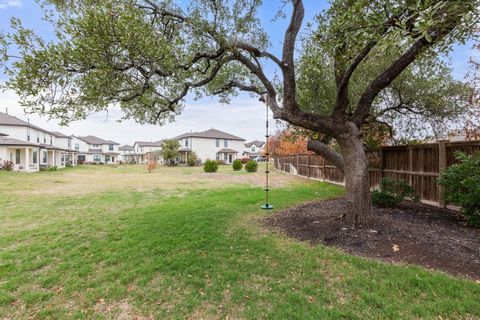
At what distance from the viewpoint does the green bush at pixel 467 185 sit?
4.79m

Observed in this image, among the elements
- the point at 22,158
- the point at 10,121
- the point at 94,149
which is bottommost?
the point at 22,158

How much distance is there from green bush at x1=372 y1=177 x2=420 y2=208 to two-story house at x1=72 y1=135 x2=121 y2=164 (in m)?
63.8

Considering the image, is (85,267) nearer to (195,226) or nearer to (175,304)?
(175,304)

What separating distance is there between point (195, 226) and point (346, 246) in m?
3.23

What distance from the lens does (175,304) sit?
2.91 m

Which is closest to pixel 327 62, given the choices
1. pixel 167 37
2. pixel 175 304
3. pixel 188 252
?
pixel 167 37

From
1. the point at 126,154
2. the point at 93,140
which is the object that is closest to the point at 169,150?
the point at 93,140

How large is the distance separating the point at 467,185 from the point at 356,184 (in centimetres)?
210

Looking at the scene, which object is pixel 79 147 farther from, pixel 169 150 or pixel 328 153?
Answer: pixel 328 153

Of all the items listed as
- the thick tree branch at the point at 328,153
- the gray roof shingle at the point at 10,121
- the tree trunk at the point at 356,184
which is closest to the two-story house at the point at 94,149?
the gray roof shingle at the point at 10,121

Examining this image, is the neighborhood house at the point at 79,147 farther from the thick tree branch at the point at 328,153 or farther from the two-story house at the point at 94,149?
the thick tree branch at the point at 328,153

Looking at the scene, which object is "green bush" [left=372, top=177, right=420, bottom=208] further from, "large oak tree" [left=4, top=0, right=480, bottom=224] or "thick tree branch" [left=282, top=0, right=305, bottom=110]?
"thick tree branch" [left=282, top=0, right=305, bottom=110]

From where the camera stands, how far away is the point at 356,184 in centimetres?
507

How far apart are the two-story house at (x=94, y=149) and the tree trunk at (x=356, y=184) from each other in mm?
64186
